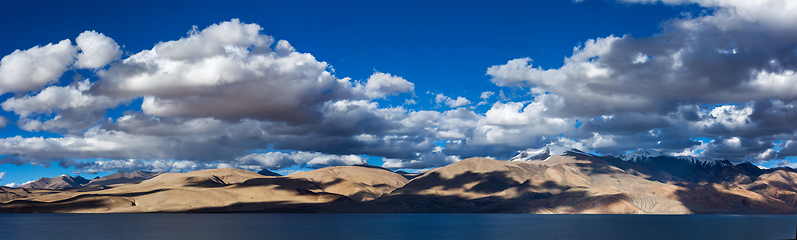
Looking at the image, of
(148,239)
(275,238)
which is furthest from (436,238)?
(148,239)

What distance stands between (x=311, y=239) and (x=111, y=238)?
47.3 metres

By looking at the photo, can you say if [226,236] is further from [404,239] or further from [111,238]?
[404,239]

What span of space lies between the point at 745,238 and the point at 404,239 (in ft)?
282

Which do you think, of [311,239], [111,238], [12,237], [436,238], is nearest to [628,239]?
[436,238]

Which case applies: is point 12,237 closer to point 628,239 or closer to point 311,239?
point 311,239

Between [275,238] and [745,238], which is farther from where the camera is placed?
[745,238]

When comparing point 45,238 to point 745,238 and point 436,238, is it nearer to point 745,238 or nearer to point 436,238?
point 436,238

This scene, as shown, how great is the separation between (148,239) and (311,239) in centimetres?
3691

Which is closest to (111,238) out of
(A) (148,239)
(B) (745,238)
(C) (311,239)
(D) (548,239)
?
(A) (148,239)

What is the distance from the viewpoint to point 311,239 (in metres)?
128

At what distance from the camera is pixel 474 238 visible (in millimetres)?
132500

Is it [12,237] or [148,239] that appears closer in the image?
[148,239]

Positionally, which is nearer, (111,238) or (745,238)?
(111,238)

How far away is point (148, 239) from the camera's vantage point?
125938 millimetres
